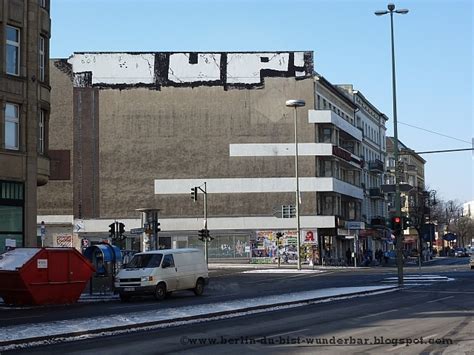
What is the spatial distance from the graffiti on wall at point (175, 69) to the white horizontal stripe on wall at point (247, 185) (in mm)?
9603

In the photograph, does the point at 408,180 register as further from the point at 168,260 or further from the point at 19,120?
the point at 168,260

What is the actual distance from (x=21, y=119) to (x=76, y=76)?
1685 inches

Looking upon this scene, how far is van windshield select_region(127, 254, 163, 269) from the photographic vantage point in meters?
27.8

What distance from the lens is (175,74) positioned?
242 feet

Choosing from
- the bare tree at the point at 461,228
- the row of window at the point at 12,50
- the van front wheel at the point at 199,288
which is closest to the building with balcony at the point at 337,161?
the row of window at the point at 12,50

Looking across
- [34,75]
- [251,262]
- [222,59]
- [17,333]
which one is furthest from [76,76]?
[17,333]

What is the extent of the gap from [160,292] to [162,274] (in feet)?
2.23

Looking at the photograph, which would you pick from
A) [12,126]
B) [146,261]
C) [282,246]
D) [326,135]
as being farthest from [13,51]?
[326,135]

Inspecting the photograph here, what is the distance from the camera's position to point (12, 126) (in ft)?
106

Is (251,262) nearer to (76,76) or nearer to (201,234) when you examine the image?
(201,234)

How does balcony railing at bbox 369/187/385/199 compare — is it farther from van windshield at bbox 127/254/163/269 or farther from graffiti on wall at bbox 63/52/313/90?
van windshield at bbox 127/254/163/269

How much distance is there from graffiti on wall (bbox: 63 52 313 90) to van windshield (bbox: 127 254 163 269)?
46815mm

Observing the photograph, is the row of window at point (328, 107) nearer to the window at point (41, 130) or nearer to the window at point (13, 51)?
the window at point (41, 130)

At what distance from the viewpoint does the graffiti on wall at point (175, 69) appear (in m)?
73.4
